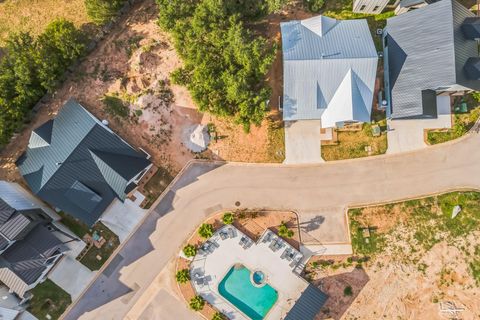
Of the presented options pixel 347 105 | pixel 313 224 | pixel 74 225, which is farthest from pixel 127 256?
pixel 347 105

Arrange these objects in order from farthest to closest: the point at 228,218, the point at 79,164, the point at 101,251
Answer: the point at 101,251 < the point at 228,218 < the point at 79,164

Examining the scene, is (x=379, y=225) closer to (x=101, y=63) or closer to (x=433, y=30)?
(x=433, y=30)

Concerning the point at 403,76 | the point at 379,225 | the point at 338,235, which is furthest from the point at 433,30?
the point at 338,235

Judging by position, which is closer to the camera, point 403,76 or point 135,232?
point 403,76

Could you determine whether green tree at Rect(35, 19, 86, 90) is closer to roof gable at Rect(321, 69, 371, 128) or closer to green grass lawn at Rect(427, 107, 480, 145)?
roof gable at Rect(321, 69, 371, 128)

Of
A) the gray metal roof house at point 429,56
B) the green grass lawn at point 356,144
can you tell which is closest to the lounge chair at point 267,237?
the green grass lawn at point 356,144

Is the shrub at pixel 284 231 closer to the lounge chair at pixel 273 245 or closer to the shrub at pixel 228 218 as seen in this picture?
the lounge chair at pixel 273 245

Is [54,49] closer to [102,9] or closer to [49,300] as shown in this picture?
[102,9]
